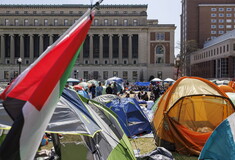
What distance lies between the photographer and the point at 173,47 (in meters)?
72.2

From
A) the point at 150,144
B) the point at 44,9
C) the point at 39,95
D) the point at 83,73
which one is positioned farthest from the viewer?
the point at 44,9

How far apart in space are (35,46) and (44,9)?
431 inches

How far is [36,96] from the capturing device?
2416 millimetres

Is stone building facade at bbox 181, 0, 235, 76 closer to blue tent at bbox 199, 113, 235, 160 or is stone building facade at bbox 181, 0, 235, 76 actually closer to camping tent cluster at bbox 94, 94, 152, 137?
camping tent cluster at bbox 94, 94, 152, 137

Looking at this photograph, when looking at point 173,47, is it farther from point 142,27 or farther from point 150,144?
point 150,144

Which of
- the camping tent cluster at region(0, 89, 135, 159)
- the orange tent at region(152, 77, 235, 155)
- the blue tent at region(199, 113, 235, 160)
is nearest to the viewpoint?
the blue tent at region(199, 113, 235, 160)

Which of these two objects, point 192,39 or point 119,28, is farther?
point 192,39

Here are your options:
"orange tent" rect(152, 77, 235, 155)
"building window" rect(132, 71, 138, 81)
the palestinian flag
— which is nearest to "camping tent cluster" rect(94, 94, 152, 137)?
"orange tent" rect(152, 77, 235, 155)

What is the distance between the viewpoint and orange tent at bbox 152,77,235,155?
735 cm

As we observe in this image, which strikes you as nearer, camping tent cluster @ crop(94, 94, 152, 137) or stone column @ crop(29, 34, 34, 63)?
camping tent cluster @ crop(94, 94, 152, 137)

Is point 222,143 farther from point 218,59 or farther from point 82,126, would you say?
point 218,59

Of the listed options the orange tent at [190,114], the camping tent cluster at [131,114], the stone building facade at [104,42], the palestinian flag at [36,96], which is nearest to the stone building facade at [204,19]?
the stone building facade at [104,42]

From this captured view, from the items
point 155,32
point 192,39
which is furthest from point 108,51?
point 192,39

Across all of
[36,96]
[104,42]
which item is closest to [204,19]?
[104,42]
